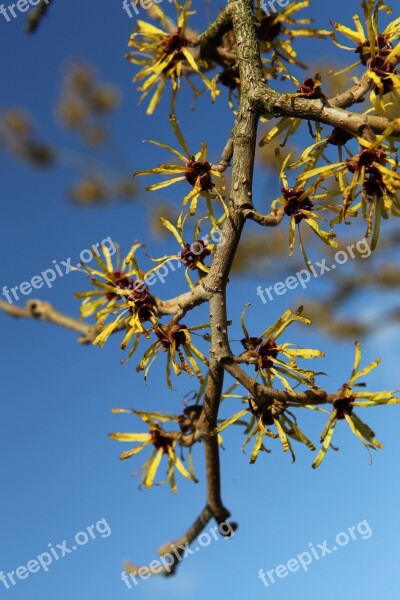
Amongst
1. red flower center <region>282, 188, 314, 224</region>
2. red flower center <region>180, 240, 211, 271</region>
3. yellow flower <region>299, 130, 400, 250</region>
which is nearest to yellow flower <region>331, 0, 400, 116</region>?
yellow flower <region>299, 130, 400, 250</region>

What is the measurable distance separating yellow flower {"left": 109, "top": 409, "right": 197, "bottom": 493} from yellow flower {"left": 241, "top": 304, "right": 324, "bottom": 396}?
8.5 inches

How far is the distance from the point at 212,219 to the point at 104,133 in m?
5.69

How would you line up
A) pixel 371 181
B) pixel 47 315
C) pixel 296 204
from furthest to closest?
pixel 47 315
pixel 296 204
pixel 371 181

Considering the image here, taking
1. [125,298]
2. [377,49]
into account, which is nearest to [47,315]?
[125,298]

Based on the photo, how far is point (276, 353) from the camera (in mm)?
1162

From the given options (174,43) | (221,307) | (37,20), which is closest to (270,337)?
(221,307)

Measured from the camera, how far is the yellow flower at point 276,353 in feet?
3.71

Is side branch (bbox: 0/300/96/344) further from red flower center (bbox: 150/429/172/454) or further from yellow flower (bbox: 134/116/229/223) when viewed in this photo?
yellow flower (bbox: 134/116/229/223)

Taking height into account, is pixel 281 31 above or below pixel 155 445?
above

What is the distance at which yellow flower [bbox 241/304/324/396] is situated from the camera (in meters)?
1.13

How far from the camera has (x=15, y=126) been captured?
5918mm

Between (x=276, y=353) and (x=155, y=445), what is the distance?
1.02ft

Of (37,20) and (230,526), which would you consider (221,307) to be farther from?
(37,20)

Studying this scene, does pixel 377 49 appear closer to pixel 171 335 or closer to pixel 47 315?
pixel 171 335
